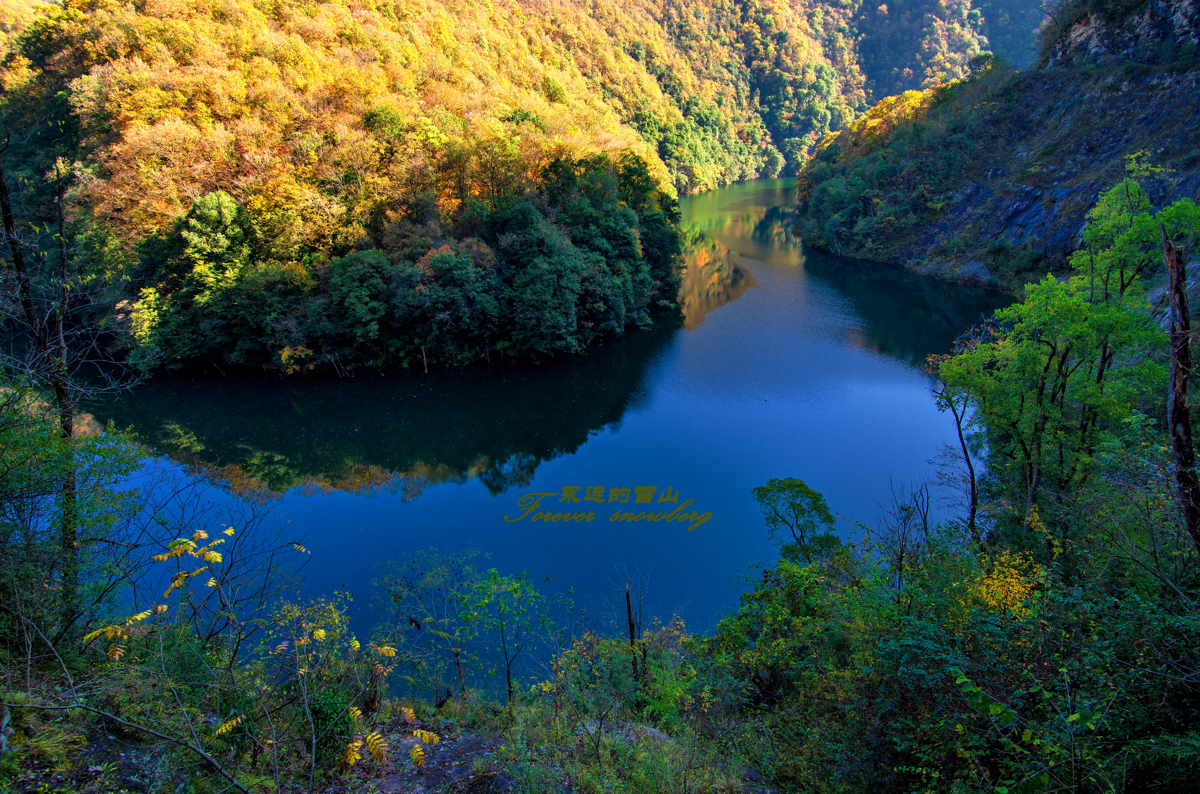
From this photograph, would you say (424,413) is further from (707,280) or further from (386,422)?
(707,280)

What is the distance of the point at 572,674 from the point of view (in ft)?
38.2

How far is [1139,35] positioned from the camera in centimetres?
4188

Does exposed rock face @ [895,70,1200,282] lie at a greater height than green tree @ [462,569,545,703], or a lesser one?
greater

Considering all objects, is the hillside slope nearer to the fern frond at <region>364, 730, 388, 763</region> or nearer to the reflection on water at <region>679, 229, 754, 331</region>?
the reflection on water at <region>679, 229, 754, 331</region>

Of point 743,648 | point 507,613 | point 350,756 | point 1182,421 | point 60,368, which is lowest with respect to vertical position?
point 507,613

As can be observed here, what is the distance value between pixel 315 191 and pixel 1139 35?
5957cm

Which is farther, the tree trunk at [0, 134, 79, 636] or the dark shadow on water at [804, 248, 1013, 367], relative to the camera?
the dark shadow on water at [804, 248, 1013, 367]

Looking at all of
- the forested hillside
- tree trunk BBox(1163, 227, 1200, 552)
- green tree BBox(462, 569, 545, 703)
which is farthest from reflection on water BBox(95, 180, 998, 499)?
tree trunk BBox(1163, 227, 1200, 552)

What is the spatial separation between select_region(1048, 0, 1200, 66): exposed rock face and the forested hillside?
36.0 metres

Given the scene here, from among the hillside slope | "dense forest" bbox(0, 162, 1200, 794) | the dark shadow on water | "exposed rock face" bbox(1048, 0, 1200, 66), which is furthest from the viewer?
"exposed rock face" bbox(1048, 0, 1200, 66)

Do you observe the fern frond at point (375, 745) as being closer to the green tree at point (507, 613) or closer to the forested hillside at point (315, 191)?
the green tree at point (507, 613)

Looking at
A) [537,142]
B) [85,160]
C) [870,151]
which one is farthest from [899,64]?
[85,160]

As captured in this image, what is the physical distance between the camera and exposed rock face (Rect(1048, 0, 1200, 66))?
38219 mm

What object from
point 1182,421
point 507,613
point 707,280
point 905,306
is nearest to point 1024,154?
point 905,306
